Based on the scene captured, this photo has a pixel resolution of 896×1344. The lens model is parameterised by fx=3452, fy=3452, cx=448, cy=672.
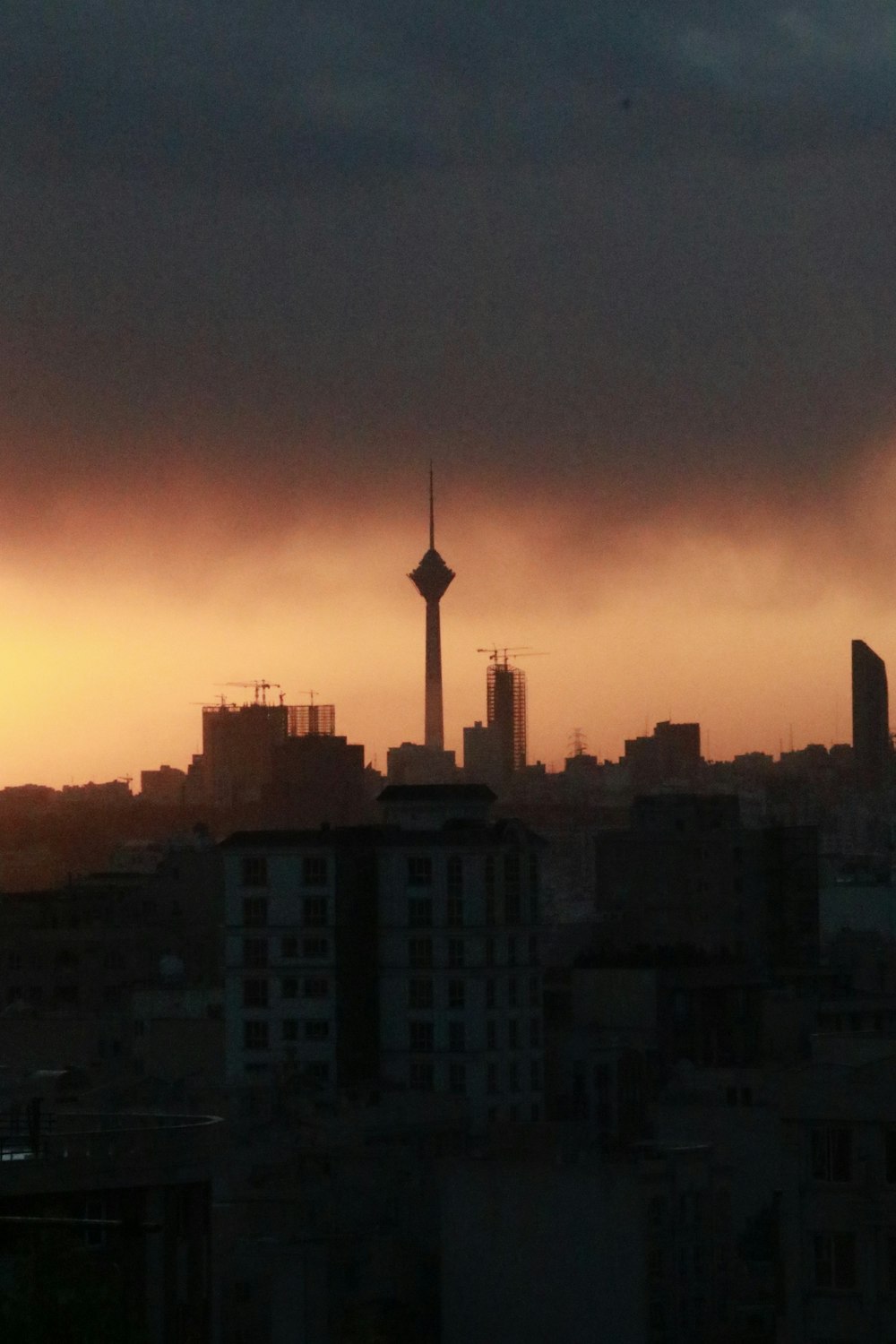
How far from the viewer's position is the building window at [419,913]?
8581cm

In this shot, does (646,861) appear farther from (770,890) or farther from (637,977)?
(637,977)

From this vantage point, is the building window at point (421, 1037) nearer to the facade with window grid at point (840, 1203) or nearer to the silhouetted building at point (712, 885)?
the silhouetted building at point (712, 885)

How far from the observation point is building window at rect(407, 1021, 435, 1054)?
278ft

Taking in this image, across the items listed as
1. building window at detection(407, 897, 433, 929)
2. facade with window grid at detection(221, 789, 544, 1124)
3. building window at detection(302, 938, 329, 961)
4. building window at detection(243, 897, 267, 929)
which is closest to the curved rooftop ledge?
facade with window grid at detection(221, 789, 544, 1124)

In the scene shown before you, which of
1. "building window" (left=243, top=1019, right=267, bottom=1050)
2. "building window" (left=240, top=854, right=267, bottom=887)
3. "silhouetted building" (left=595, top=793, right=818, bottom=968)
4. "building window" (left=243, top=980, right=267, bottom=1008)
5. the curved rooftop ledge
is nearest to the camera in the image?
the curved rooftop ledge

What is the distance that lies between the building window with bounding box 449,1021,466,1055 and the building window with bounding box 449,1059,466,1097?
0.92 feet

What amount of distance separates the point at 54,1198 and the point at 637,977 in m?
59.7

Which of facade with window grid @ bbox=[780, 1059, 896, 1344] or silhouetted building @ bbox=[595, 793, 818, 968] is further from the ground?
silhouetted building @ bbox=[595, 793, 818, 968]

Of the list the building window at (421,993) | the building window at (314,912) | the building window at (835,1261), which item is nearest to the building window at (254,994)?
the building window at (314,912)

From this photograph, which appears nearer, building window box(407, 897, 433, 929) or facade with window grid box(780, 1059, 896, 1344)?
facade with window grid box(780, 1059, 896, 1344)

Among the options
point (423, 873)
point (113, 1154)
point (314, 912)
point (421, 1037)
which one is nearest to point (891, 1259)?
point (113, 1154)

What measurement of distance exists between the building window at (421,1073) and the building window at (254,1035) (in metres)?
3.77

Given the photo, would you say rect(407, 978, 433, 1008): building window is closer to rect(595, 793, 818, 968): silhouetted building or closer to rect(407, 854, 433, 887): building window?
rect(407, 854, 433, 887): building window

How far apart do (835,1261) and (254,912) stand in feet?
164
